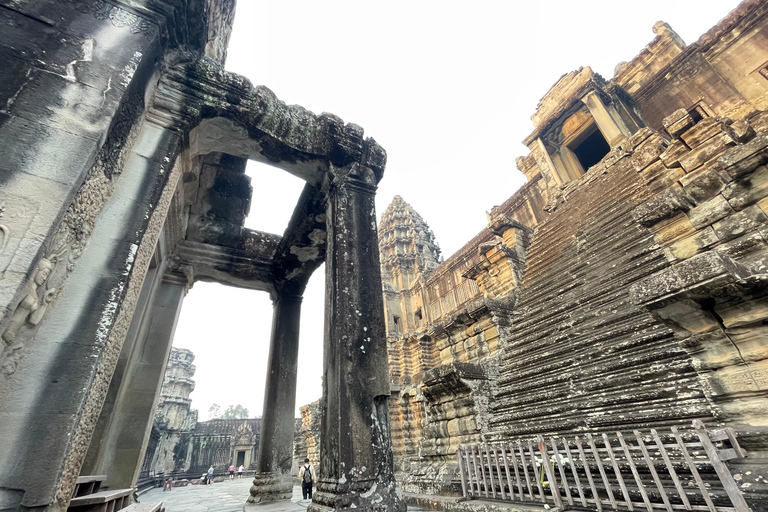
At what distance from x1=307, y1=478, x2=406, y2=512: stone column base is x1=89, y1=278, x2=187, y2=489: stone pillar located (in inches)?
110

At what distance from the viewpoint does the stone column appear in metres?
4.12

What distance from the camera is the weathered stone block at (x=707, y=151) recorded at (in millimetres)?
5777

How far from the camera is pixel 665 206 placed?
4.61 m

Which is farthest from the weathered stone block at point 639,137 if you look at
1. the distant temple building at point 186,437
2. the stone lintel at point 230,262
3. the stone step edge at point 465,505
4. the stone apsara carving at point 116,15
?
the distant temple building at point 186,437

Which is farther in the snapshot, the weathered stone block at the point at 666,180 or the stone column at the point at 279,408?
the weathered stone block at the point at 666,180

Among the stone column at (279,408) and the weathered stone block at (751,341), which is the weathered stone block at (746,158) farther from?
the stone column at (279,408)

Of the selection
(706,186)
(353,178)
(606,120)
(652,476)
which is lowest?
(652,476)

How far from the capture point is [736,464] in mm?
2613

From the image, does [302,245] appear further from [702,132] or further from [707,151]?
[702,132]

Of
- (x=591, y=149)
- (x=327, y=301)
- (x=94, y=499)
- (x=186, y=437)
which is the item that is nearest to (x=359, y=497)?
(x=327, y=301)

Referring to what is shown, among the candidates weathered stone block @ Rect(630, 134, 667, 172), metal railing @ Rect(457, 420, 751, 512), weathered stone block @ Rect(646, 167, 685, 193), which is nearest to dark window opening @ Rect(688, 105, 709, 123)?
weathered stone block @ Rect(630, 134, 667, 172)

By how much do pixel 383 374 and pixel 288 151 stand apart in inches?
86.9

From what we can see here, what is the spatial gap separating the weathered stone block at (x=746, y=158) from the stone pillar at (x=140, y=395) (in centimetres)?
747

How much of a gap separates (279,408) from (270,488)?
0.90 m
